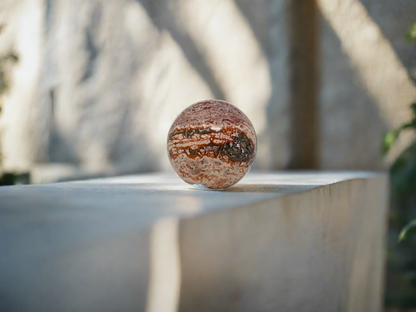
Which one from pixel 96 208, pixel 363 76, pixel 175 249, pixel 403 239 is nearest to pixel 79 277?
pixel 175 249

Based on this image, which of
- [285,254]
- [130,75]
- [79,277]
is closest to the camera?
[79,277]

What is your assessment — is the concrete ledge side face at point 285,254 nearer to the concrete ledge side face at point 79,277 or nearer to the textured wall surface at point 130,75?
the concrete ledge side face at point 79,277

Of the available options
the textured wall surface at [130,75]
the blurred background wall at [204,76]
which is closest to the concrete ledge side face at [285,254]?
the blurred background wall at [204,76]

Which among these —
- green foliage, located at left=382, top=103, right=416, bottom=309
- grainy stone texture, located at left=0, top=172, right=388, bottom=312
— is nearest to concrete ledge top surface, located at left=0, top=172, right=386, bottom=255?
grainy stone texture, located at left=0, top=172, right=388, bottom=312

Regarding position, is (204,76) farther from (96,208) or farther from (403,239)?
(96,208)

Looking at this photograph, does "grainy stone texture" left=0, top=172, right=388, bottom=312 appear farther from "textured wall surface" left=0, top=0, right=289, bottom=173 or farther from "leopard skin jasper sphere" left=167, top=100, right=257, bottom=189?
"textured wall surface" left=0, top=0, right=289, bottom=173
